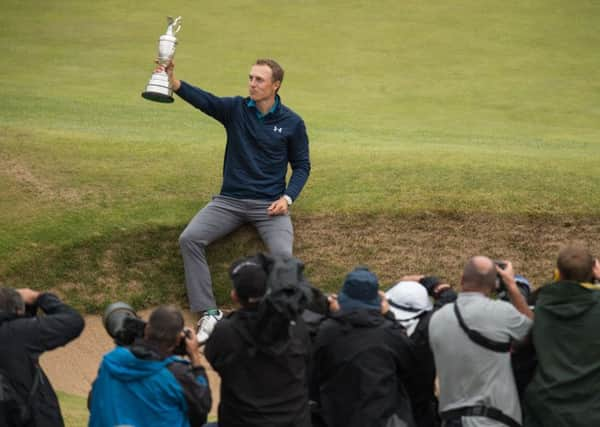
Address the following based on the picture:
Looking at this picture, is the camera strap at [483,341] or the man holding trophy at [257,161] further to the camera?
the man holding trophy at [257,161]

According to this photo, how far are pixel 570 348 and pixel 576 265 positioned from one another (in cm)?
51

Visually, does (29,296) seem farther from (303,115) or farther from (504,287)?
(303,115)

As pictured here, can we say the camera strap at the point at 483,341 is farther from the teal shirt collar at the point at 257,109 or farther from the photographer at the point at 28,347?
the teal shirt collar at the point at 257,109

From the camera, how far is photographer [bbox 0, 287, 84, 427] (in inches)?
228

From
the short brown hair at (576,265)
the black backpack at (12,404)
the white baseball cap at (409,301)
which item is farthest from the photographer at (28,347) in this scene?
the short brown hair at (576,265)

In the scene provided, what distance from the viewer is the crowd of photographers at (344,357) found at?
557 centimetres

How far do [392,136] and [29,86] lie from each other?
7.89m

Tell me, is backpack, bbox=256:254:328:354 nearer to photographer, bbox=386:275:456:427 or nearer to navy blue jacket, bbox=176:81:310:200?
photographer, bbox=386:275:456:427

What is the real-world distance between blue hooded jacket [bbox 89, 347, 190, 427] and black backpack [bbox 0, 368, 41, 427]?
22.8 inches

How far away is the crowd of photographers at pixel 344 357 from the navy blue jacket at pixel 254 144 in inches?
137

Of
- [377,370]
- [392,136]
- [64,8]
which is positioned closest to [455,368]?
[377,370]

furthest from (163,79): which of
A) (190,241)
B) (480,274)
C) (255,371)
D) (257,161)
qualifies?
(480,274)

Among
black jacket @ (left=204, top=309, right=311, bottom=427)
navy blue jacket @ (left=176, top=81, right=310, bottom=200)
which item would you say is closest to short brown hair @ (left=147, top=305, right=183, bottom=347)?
black jacket @ (left=204, top=309, right=311, bottom=427)

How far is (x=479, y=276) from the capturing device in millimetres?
5895
